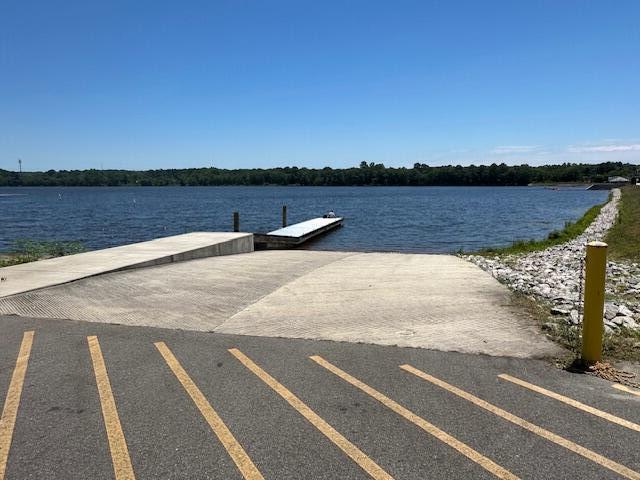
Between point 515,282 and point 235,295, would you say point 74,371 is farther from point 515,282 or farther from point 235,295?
point 515,282

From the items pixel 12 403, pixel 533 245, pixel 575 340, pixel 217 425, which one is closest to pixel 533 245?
pixel 533 245

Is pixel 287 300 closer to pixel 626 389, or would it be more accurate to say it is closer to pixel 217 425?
pixel 217 425

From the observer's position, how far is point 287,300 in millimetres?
8391

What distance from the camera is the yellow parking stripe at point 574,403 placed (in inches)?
159

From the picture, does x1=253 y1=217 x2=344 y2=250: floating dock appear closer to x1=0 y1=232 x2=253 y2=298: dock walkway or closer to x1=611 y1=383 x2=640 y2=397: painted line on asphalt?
x1=0 y1=232 x2=253 y2=298: dock walkway

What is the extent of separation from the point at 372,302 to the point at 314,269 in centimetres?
419

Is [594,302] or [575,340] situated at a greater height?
[594,302]

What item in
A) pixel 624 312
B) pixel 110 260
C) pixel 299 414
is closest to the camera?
pixel 299 414

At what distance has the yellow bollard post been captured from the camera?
511 cm

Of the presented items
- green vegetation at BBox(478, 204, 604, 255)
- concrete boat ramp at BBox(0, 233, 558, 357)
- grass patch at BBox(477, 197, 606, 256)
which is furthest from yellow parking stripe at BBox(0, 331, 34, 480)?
green vegetation at BBox(478, 204, 604, 255)

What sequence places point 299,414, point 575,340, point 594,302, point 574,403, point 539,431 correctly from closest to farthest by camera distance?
point 539,431
point 299,414
point 574,403
point 594,302
point 575,340

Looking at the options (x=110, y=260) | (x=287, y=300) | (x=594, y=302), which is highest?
(x=594, y=302)

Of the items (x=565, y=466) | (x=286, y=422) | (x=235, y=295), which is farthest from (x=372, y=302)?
(x=565, y=466)

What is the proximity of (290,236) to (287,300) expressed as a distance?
19532mm
